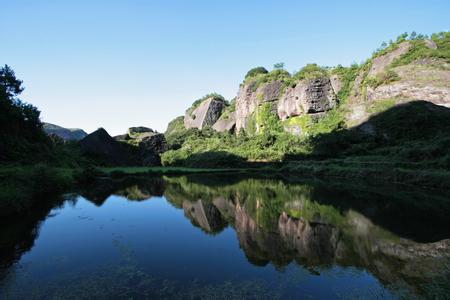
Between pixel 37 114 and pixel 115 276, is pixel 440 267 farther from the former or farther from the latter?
pixel 37 114

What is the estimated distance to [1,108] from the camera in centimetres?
2919

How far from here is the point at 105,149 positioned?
60156mm

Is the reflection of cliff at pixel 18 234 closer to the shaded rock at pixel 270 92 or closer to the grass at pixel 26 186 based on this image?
the grass at pixel 26 186

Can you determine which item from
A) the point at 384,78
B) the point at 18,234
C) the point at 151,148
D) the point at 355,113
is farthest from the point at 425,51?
the point at 18,234

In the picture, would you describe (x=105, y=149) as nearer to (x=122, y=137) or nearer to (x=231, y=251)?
(x=122, y=137)

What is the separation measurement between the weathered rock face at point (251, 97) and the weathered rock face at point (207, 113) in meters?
19.0

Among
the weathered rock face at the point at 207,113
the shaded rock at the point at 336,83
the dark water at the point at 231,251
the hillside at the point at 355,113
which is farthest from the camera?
the weathered rock face at the point at 207,113

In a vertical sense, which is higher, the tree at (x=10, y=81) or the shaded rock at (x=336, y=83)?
the shaded rock at (x=336, y=83)

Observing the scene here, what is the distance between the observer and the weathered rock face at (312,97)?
7006 cm

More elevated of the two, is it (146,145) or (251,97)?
(251,97)

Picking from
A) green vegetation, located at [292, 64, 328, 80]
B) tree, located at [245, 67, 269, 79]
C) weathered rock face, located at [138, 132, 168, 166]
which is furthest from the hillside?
tree, located at [245, 67, 269, 79]

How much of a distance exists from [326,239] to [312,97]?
62.0 meters

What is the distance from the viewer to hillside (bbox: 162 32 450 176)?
44312 millimetres

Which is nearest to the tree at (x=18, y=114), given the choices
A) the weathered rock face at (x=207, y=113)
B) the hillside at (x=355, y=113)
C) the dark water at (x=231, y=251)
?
the dark water at (x=231, y=251)
